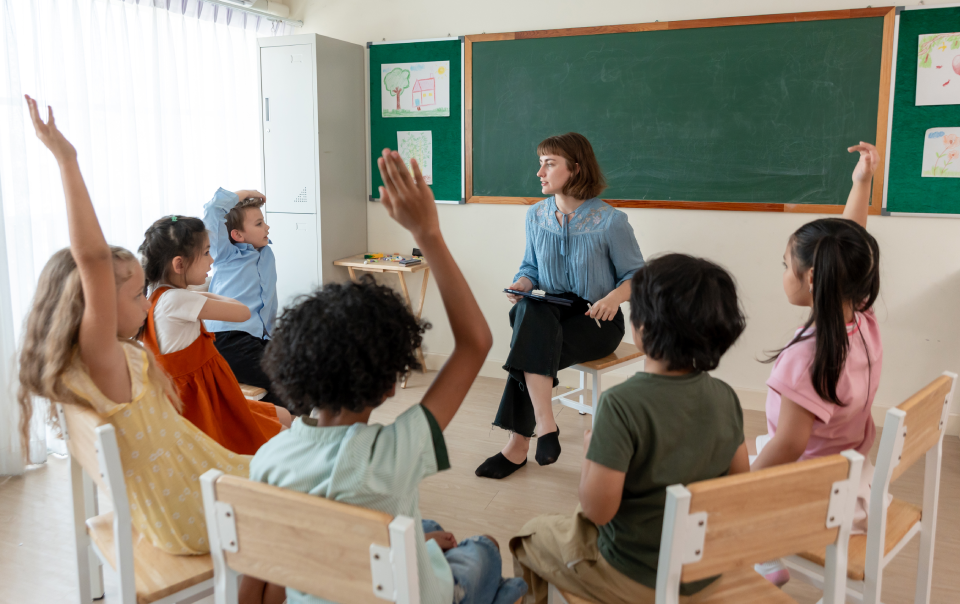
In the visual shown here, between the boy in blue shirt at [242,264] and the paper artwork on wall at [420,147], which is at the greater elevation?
the paper artwork on wall at [420,147]

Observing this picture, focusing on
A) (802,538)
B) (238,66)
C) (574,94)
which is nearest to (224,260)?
(238,66)

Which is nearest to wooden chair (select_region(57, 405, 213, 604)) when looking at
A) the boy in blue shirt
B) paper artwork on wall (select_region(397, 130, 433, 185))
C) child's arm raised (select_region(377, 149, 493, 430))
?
child's arm raised (select_region(377, 149, 493, 430))

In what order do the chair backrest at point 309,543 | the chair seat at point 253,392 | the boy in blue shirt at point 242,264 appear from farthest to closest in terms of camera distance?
1. the boy in blue shirt at point 242,264
2. the chair seat at point 253,392
3. the chair backrest at point 309,543

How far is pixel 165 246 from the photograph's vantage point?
2.03 m

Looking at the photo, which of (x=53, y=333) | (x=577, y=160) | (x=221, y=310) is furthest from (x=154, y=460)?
(x=577, y=160)

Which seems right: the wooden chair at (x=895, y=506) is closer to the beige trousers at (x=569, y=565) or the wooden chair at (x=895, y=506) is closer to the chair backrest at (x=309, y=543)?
the beige trousers at (x=569, y=565)

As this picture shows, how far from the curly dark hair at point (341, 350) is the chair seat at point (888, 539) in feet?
2.87

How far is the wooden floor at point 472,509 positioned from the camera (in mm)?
2086

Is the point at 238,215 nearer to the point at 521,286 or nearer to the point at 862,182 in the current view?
the point at 521,286

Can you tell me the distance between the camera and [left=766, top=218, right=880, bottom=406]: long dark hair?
4.81ft

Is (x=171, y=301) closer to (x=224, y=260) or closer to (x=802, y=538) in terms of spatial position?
(x=224, y=260)

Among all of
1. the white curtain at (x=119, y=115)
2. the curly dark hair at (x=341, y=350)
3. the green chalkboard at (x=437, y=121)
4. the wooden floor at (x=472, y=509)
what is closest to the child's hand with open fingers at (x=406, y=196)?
the curly dark hair at (x=341, y=350)

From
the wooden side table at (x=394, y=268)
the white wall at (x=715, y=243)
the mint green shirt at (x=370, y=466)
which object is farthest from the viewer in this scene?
the wooden side table at (x=394, y=268)

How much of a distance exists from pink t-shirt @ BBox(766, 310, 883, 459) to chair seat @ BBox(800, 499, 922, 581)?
0.16 m
